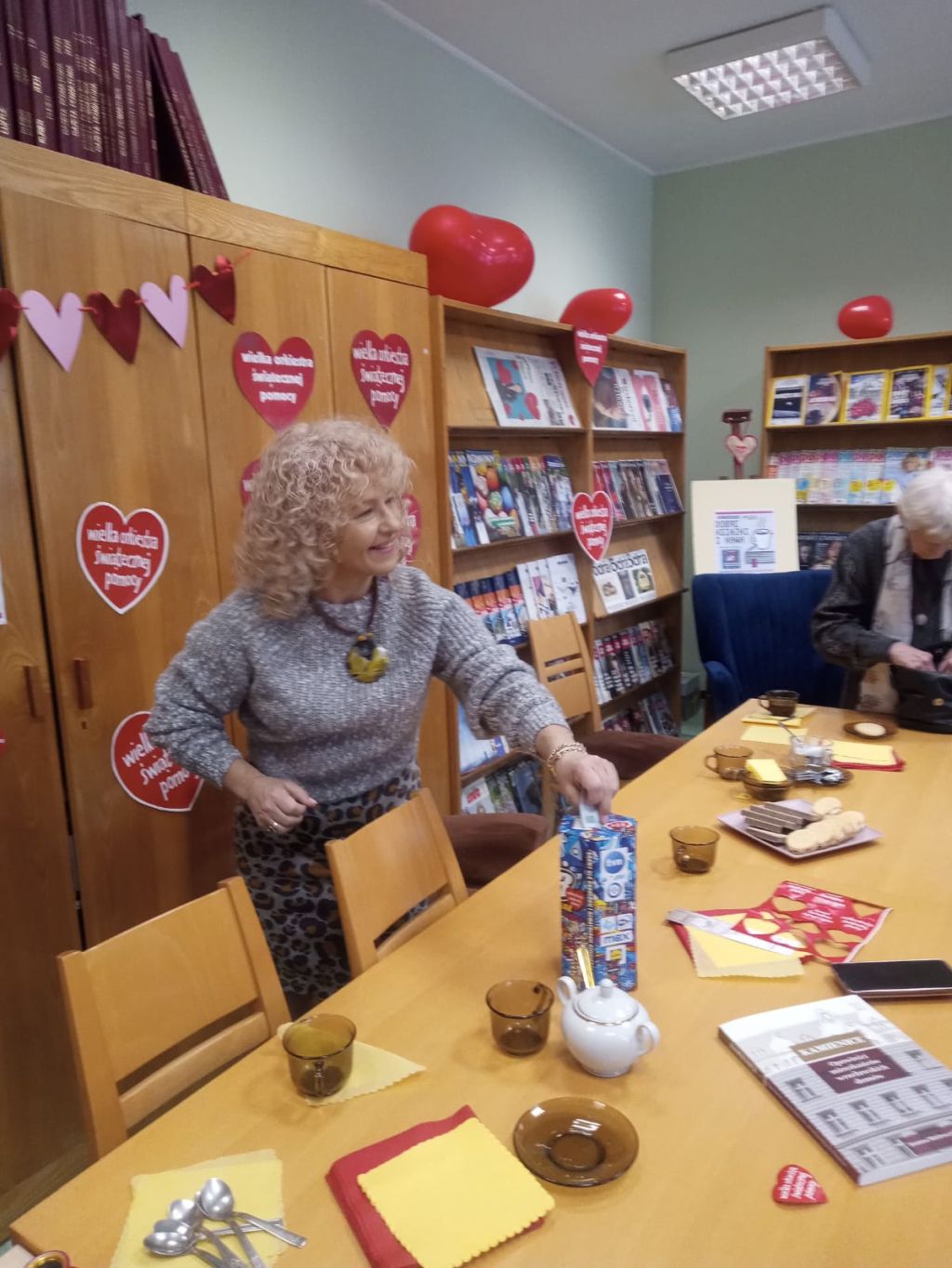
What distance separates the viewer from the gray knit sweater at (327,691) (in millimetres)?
1548

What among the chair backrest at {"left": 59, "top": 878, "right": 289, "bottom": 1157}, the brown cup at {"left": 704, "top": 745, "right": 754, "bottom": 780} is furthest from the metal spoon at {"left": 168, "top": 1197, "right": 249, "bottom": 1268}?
the brown cup at {"left": 704, "top": 745, "right": 754, "bottom": 780}

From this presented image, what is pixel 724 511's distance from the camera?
410cm

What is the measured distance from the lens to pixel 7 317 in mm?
1590

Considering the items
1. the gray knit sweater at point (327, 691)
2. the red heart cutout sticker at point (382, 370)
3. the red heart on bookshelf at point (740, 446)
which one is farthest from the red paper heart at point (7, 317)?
the red heart on bookshelf at point (740, 446)

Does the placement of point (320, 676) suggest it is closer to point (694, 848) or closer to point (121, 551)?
point (121, 551)

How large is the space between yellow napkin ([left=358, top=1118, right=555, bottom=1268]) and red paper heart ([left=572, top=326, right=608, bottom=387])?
3097 millimetres

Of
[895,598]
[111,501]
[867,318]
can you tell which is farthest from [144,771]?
[867,318]

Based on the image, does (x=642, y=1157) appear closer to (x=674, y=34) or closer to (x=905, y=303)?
(x=674, y=34)

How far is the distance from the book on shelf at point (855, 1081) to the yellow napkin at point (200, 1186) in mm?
561

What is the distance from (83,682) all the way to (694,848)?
127 centimetres

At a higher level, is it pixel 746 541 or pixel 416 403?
pixel 416 403

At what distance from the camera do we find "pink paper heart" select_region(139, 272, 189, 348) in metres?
1.82

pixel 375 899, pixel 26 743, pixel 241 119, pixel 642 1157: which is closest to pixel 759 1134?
pixel 642 1157

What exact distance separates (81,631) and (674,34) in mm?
3102
